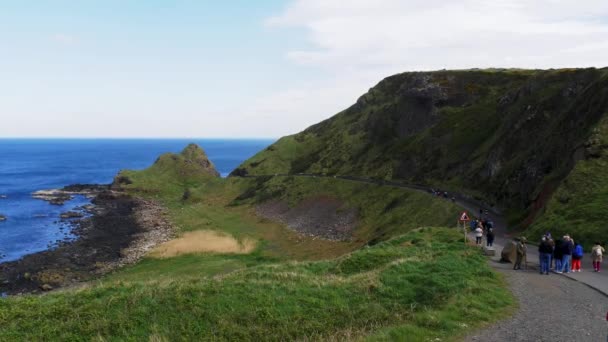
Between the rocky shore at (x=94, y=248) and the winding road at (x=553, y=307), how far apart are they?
50588 mm

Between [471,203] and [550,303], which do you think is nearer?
[550,303]

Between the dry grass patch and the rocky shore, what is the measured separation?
10.8 ft

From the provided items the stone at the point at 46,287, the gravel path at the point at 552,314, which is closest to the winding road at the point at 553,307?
the gravel path at the point at 552,314

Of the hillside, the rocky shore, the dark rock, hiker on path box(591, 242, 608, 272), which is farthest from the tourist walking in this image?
the dark rock

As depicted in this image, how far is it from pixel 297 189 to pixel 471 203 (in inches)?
1940

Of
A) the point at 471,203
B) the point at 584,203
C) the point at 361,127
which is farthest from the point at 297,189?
the point at 584,203

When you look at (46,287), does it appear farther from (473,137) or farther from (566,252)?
(473,137)

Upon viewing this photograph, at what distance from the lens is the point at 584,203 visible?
40.8 m

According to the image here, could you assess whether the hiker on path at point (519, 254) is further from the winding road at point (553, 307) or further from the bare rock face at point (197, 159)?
the bare rock face at point (197, 159)

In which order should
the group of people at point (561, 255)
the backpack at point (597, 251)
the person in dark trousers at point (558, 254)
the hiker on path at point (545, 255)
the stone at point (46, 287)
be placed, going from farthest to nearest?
the stone at point (46, 287)
the backpack at point (597, 251)
the person in dark trousers at point (558, 254)
the group of people at point (561, 255)
the hiker on path at point (545, 255)

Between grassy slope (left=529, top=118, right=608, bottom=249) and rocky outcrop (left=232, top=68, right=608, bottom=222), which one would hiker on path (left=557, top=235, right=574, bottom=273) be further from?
rocky outcrop (left=232, top=68, right=608, bottom=222)

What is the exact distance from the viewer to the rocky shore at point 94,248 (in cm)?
5722

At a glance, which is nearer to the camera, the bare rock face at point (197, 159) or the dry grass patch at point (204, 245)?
the dry grass patch at point (204, 245)

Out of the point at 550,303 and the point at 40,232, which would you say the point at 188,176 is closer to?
the point at 40,232
